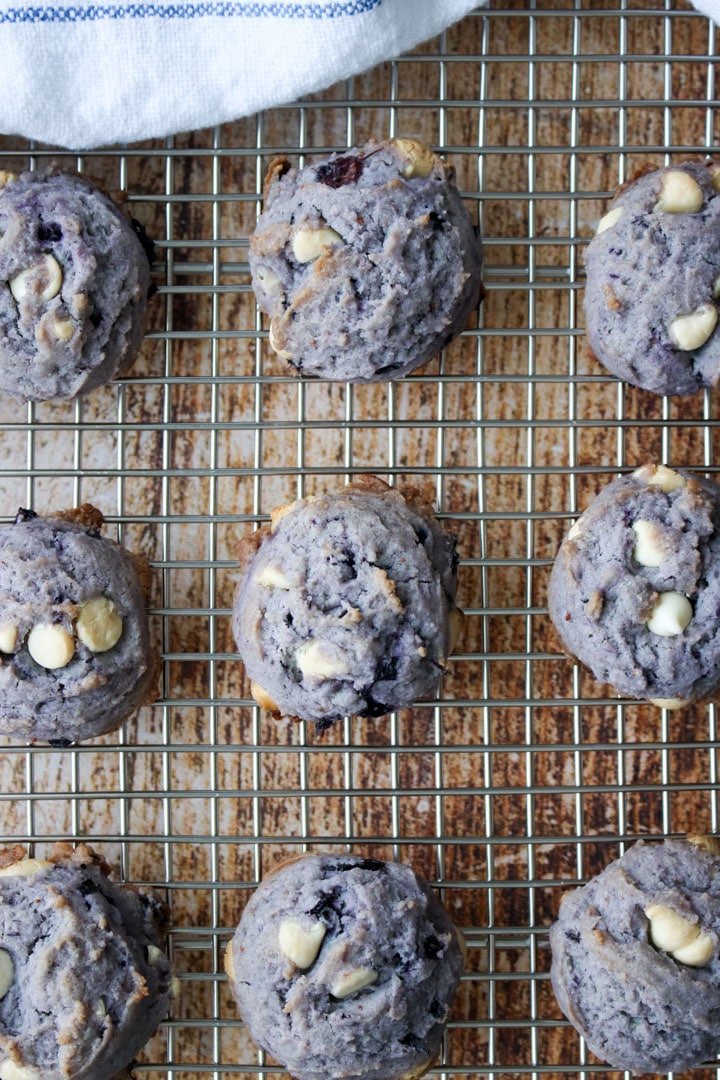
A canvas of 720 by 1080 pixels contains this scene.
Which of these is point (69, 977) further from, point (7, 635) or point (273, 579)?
point (273, 579)

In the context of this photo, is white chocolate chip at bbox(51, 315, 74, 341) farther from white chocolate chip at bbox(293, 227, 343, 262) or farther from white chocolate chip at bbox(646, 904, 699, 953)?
white chocolate chip at bbox(646, 904, 699, 953)

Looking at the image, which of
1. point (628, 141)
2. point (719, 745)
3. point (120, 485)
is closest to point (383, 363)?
point (120, 485)

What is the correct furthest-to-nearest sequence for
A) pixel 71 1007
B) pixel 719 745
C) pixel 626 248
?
pixel 719 745, pixel 626 248, pixel 71 1007

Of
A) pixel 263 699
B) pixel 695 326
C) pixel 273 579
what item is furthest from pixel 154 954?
pixel 695 326

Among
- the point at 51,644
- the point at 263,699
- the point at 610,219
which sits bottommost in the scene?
the point at 263,699

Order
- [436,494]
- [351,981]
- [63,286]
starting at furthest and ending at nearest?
[436,494] < [63,286] < [351,981]

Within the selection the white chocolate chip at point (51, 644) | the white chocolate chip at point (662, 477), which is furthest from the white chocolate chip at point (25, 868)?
the white chocolate chip at point (662, 477)

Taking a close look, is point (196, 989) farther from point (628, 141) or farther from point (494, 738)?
point (628, 141)

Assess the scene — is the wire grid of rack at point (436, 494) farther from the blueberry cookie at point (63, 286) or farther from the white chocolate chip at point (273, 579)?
the white chocolate chip at point (273, 579)
